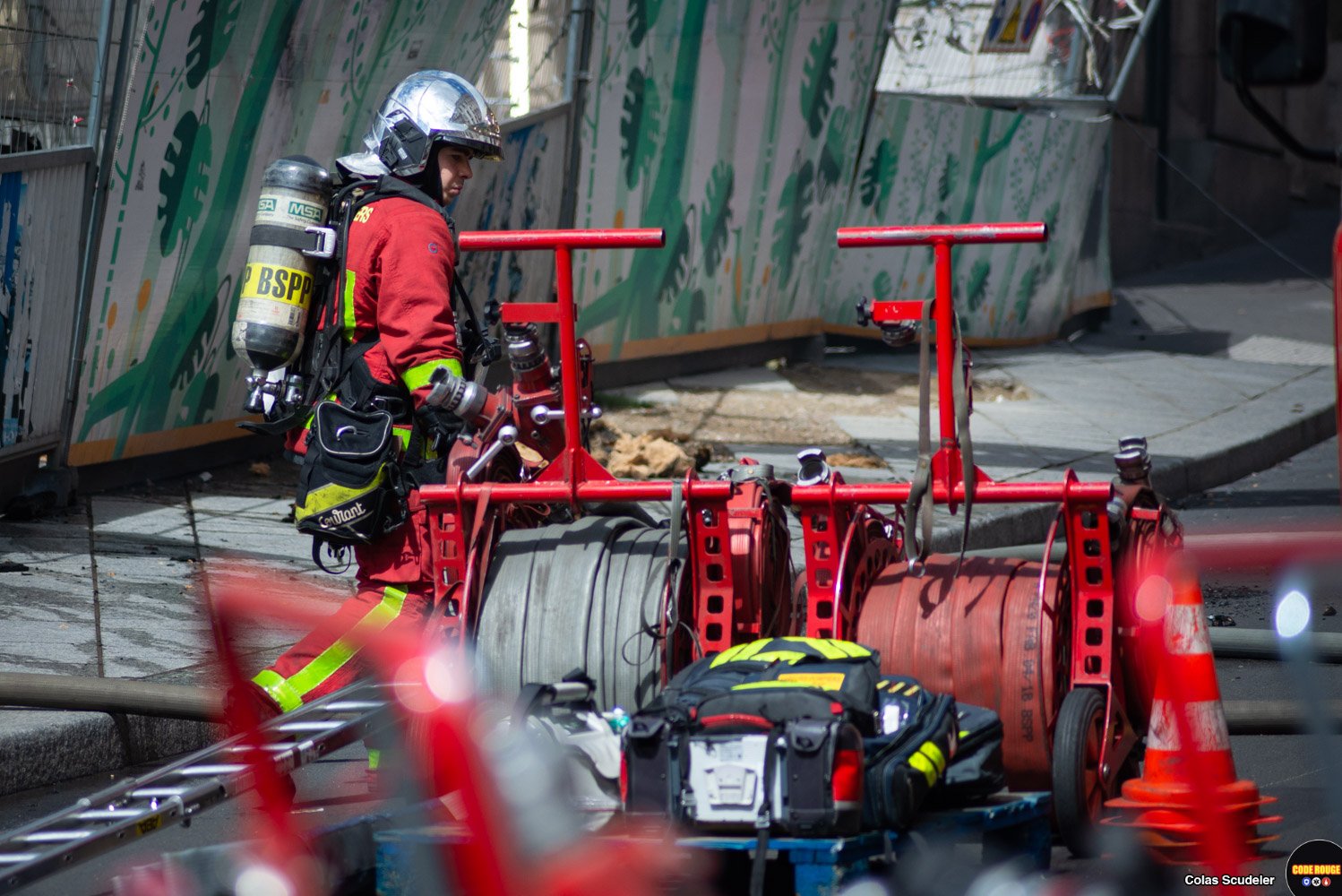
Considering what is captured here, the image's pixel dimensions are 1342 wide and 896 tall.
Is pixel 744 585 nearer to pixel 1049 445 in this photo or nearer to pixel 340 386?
pixel 340 386

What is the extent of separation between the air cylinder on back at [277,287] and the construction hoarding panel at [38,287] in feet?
7.99

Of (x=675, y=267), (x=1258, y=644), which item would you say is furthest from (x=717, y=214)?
(x=1258, y=644)

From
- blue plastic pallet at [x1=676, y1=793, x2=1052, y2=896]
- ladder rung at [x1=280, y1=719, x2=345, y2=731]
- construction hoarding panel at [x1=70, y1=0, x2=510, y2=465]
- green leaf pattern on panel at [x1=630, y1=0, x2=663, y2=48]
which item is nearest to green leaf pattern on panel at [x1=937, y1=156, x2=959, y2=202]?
green leaf pattern on panel at [x1=630, y1=0, x2=663, y2=48]

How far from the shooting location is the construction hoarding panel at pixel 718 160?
11.4 meters

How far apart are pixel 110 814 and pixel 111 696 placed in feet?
4.25

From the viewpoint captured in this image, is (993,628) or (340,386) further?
(340,386)

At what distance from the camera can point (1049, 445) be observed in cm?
1041

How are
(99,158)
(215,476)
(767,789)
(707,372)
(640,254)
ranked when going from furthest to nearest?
1. (707,372)
2. (640,254)
3. (215,476)
4. (99,158)
5. (767,789)

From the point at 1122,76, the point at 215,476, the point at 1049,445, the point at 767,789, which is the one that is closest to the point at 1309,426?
the point at 1049,445

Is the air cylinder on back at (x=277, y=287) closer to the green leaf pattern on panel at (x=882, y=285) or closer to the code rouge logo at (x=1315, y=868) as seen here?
the code rouge logo at (x=1315, y=868)

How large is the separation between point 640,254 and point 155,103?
439 centimetres

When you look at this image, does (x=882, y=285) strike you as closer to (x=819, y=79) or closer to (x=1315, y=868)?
(x=819, y=79)

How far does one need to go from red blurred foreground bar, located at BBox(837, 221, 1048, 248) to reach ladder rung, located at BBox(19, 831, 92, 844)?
2.43 metres

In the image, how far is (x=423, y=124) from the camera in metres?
5.15
